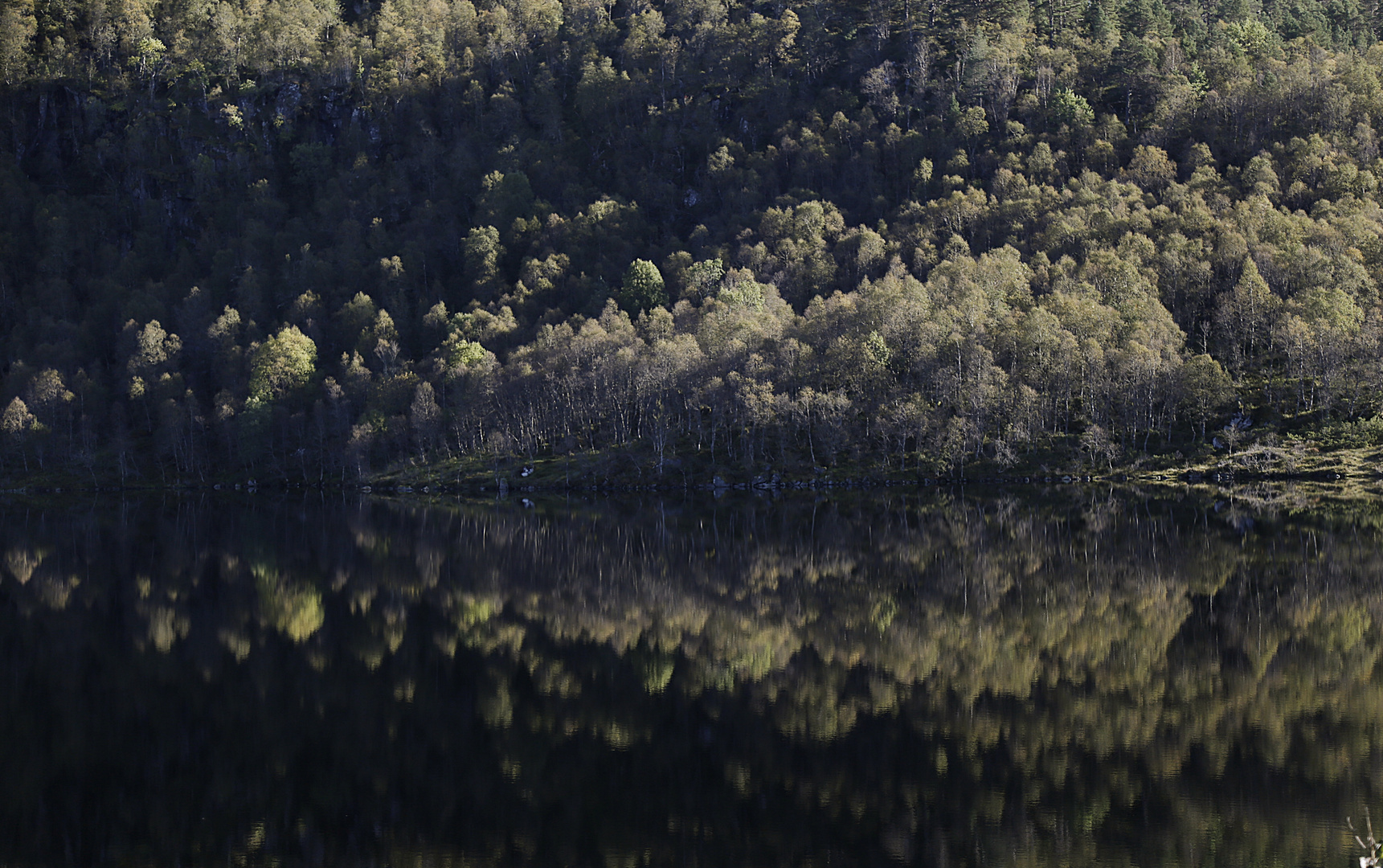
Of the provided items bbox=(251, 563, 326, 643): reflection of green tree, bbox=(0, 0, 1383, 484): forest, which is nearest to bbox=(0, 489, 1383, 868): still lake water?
bbox=(251, 563, 326, 643): reflection of green tree

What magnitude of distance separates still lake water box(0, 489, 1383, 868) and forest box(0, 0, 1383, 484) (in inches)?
2013

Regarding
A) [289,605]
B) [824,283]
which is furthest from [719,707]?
[824,283]

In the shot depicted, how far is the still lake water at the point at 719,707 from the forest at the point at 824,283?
51.1m

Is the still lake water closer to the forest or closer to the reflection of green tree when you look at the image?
the reflection of green tree

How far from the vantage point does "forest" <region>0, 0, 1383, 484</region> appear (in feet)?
351

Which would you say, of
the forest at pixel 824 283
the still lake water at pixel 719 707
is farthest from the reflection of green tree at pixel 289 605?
the forest at pixel 824 283

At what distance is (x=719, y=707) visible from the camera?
2931 centimetres

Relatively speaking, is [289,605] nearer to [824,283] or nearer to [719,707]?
[719,707]

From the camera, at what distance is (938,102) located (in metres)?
174

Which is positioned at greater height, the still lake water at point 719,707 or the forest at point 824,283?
the forest at point 824,283

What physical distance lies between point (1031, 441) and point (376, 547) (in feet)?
216

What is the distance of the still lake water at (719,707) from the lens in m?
21.1

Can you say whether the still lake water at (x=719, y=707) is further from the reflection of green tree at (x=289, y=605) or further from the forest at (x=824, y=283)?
the forest at (x=824, y=283)

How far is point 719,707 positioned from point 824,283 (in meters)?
125
